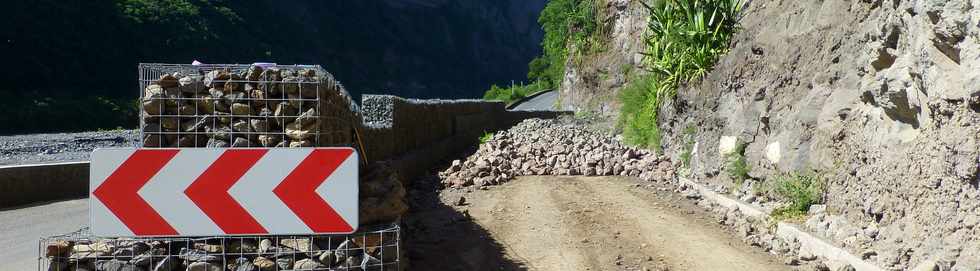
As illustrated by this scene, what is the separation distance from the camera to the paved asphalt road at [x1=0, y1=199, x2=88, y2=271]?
6409mm

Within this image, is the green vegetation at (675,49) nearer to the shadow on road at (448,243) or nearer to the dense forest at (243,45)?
the shadow on road at (448,243)

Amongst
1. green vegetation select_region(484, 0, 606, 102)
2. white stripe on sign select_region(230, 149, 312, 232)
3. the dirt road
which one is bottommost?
the dirt road

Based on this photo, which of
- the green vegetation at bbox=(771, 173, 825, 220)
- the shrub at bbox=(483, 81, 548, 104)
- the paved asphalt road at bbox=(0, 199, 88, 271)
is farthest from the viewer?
the shrub at bbox=(483, 81, 548, 104)

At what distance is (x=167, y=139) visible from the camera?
427 centimetres

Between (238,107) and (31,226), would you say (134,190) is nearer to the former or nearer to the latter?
(238,107)

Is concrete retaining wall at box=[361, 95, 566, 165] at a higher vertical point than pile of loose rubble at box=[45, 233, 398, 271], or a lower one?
higher

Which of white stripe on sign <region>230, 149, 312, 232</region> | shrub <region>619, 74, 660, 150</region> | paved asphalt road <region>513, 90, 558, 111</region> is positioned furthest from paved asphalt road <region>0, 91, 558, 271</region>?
paved asphalt road <region>513, 90, 558, 111</region>

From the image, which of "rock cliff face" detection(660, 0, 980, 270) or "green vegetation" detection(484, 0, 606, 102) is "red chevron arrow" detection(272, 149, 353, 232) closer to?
"rock cliff face" detection(660, 0, 980, 270)

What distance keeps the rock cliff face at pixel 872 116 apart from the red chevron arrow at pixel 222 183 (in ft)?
15.6

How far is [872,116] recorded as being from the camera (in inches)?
271

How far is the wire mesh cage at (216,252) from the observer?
3.99 m

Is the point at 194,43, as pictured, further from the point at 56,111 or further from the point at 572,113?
the point at 572,113

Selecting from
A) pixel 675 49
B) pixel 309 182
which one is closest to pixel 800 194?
pixel 675 49

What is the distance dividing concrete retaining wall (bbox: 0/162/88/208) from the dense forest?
17.7 metres
